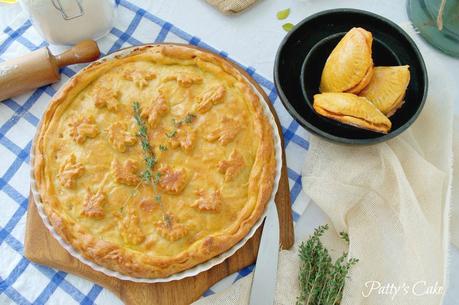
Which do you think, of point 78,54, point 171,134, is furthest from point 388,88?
point 78,54

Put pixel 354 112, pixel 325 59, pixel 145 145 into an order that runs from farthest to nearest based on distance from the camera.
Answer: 1. pixel 325 59
2. pixel 145 145
3. pixel 354 112

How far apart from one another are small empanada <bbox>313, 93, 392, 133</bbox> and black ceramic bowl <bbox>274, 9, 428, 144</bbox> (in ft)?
0.23

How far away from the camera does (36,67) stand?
2396 millimetres

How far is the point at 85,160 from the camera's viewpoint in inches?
84.9

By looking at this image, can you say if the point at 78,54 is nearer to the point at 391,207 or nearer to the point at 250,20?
the point at 250,20

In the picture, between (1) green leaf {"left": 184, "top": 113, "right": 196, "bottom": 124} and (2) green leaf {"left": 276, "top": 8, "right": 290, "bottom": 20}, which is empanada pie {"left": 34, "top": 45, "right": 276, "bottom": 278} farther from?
(2) green leaf {"left": 276, "top": 8, "right": 290, "bottom": 20}

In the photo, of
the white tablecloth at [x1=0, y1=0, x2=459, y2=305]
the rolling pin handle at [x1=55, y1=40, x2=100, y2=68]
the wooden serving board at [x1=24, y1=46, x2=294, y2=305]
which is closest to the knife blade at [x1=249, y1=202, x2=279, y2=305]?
the wooden serving board at [x1=24, y1=46, x2=294, y2=305]

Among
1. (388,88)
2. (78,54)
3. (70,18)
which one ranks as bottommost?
(388,88)

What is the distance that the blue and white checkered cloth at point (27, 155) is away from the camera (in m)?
2.21

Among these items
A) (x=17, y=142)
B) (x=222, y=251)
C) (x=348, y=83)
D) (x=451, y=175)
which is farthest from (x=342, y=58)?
(x=17, y=142)

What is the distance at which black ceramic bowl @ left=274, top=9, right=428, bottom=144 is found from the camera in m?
2.18

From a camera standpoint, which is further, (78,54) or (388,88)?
(78,54)

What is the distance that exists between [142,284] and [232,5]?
1361 mm

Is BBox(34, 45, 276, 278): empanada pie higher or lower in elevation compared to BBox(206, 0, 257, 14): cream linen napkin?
lower
